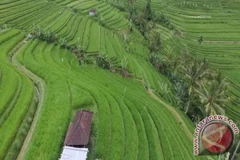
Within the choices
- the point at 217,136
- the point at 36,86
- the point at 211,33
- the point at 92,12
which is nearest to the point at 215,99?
the point at 36,86

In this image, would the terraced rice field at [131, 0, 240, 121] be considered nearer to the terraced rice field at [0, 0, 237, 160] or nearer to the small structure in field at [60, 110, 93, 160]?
the terraced rice field at [0, 0, 237, 160]

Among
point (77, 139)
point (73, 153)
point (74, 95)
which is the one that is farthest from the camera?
point (74, 95)

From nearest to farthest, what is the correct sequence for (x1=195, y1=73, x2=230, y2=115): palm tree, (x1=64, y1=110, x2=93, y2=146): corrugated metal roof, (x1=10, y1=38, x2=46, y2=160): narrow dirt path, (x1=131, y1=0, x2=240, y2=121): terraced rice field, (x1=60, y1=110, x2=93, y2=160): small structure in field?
(x1=60, y1=110, x2=93, y2=160): small structure in field
(x1=64, y1=110, x2=93, y2=146): corrugated metal roof
(x1=10, y1=38, x2=46, y2=160): narrow dirt path
(x1=195, y1=73, x2=230, y2=115): palm tree
(x1=131, y1=0, x2=240, y2=121): terraced rice field

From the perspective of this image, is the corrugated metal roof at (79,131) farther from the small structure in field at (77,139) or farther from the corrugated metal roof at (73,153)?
the corrugated metal roof at (73,153)

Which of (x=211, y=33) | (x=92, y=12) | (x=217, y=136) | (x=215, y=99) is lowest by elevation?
(x=211, y=33)

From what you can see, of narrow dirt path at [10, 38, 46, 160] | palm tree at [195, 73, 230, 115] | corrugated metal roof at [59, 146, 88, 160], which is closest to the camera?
corrugated metal roof at [59, 146, 88, 160]

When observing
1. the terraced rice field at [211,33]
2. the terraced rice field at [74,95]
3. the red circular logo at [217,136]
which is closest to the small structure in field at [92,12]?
Answer: the terraced rice field at [74,95]

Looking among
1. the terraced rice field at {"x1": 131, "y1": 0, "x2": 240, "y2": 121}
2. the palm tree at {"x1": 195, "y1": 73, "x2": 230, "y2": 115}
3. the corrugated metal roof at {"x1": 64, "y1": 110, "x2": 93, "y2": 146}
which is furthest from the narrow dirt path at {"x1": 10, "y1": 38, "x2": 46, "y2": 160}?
the terraced rice field at {"x1": 131, "y1": 0, "x2": 240, "y2": 121}

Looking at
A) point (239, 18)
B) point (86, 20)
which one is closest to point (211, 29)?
point (239, 18)

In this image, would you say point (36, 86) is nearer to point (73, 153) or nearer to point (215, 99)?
point (73, 153)
